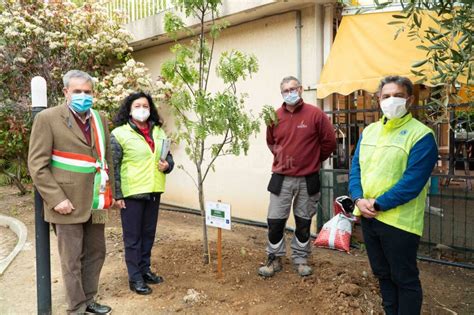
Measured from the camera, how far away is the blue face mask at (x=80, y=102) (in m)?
3.46

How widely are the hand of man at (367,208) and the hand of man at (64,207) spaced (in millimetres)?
2237

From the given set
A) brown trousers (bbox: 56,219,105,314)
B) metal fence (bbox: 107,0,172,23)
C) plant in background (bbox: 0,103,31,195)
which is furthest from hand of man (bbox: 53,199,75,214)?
metal fence (bbox: 107,0,172,23)

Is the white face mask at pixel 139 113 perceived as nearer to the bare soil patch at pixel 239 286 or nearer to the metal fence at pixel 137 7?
the bare soil patch at pixel 239 286

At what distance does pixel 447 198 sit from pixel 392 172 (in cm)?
273

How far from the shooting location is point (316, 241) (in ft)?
18.8

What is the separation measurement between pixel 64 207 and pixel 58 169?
0.32 m

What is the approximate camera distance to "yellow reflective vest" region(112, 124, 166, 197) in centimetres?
401

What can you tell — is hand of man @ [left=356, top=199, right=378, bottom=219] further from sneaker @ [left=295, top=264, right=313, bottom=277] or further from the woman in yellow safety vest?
the woman in yellow safety vest

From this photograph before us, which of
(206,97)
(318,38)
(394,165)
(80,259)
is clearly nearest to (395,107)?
(394,165)

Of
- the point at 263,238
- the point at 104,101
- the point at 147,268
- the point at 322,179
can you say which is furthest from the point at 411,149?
the point at 104,101

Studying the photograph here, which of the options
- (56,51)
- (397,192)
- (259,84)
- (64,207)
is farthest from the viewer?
(56,51)

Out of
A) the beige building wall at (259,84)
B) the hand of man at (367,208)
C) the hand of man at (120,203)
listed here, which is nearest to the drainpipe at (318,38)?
the beige building wall at (259,84)

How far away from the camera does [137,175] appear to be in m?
4.03

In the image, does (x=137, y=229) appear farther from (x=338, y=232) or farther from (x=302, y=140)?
(x=338, y=232)
